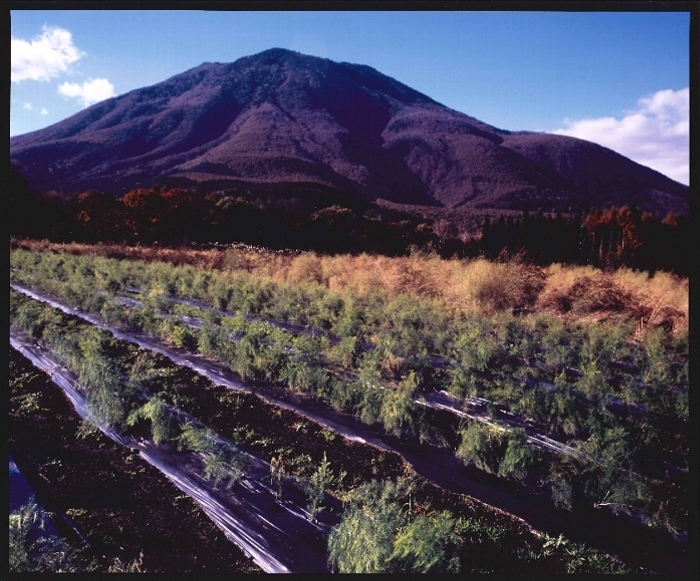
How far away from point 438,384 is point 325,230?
1295cm

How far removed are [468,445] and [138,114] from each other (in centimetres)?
10180

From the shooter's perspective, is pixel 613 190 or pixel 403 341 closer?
pixel 403 341

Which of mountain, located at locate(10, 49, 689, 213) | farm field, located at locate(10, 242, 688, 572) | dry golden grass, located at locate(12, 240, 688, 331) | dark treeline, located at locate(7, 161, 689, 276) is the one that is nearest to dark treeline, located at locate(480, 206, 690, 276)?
dark treeline, located at locate(7, 161, 689, 276)

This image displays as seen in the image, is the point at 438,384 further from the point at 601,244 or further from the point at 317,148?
the point at 317,148

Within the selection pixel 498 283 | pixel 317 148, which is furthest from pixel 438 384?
pixel 317 148

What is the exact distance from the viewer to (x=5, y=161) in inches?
119

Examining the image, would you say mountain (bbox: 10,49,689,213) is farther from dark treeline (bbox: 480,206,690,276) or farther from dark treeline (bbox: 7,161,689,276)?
dark treeline (bbox: 480,206,690,276)

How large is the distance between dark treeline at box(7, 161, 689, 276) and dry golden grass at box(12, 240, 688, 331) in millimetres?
749

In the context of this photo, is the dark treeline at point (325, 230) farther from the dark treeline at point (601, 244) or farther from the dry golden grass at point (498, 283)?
the dry golden grass at point (498, 283)

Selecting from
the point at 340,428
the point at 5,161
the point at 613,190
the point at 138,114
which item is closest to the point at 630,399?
the point at 340,428

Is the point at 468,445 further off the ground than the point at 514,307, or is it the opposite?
the point at 514,307

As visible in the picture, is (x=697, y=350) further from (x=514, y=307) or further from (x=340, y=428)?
(x=514, y=307)

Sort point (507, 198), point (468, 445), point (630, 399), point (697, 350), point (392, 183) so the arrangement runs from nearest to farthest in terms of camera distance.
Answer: point (697, 350) → point (468, 445) → point (630, 399) → point (507, 198) → point (392, 183)

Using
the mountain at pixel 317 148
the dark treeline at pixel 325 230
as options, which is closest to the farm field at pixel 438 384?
the dark treeline at pixel 325 230
